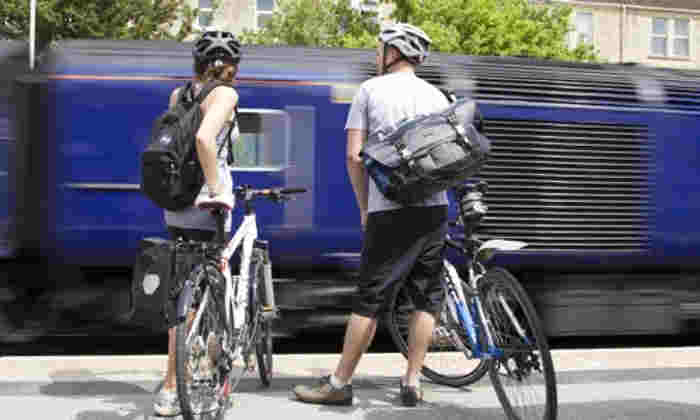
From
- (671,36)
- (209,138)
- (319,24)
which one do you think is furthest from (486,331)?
(671,36)

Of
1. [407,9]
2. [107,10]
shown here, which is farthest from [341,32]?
[107,10]

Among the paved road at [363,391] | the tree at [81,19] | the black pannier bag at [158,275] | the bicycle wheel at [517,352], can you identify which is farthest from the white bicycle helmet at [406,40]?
the tree at [81,19]

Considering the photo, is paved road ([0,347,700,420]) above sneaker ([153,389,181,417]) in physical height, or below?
below

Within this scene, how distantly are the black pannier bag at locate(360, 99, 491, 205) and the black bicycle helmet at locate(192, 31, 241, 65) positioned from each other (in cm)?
76

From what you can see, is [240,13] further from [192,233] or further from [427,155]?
[427,155]

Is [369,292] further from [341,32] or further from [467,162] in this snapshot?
[341,32]

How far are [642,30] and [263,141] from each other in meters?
30.7

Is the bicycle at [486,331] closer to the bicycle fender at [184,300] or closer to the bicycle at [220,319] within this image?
the bicycle at [220,319]

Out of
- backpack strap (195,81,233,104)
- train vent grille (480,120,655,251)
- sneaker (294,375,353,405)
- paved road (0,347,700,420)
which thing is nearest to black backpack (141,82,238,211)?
backpack strap (195,81,233,104)

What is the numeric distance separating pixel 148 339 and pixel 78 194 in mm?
2016

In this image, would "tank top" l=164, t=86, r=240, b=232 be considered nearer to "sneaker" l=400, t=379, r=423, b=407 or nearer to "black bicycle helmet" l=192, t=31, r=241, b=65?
"black bicycle helmet" l=192, t=31, r=241, b=65

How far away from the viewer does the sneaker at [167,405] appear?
161 inches

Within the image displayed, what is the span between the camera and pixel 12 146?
7.37 meters

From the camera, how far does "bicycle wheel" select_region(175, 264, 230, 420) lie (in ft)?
11.4
